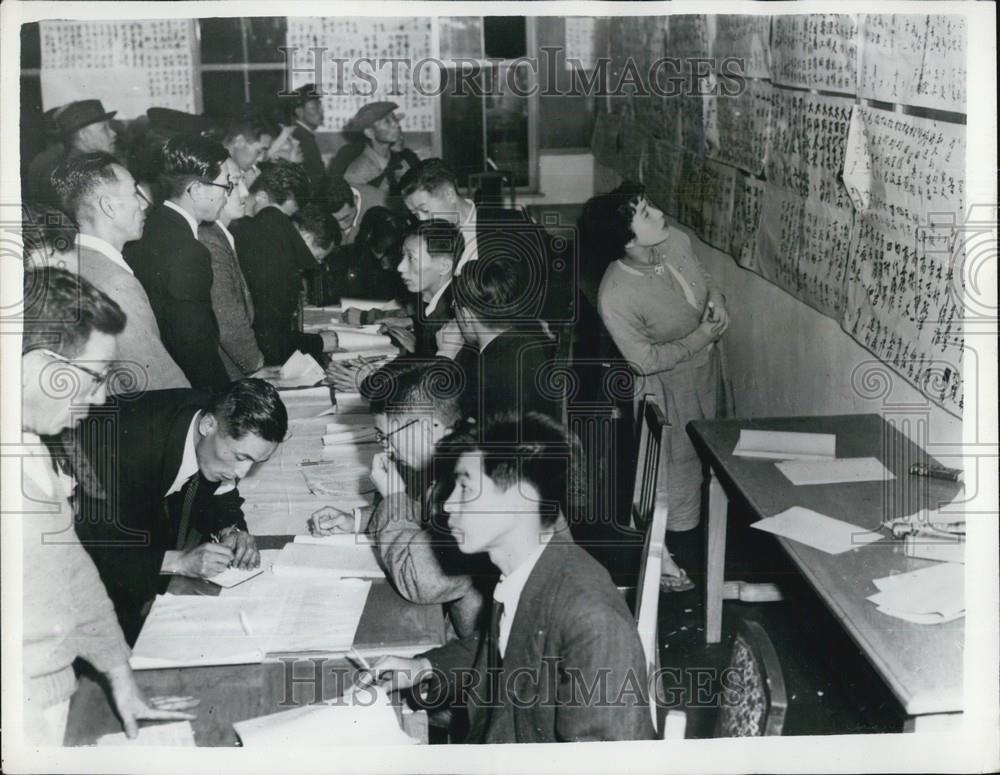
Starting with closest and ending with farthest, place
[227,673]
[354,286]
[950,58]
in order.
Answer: [227,673] → [950,58] → [354,286]

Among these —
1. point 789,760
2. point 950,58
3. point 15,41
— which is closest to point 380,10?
point 15,41

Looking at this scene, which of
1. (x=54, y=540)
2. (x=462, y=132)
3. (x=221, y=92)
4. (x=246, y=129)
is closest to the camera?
(x=54, y=540)

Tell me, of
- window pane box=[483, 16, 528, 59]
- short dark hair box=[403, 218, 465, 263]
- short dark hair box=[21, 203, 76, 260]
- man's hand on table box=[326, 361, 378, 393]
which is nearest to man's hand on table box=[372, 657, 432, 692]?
short dark hair box=[21, 203, 76, 260]

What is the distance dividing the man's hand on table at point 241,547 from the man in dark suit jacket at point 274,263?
1500 mm

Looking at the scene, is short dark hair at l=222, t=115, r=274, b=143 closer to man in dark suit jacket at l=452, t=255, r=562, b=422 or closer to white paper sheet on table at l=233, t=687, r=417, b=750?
man in dark suit jacket at l=452, t=255, r=562, b=422

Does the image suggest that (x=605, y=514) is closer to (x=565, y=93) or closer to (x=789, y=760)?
(x=789, y=760)

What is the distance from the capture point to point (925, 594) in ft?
6.00

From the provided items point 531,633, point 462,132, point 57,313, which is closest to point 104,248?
point 57,313

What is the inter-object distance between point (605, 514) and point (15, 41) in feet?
7.70

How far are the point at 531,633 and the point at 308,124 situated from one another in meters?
4.76

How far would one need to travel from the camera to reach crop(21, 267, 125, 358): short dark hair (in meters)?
2.26

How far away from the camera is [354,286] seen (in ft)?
15.1

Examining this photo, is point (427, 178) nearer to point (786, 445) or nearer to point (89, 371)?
point (89, 371)

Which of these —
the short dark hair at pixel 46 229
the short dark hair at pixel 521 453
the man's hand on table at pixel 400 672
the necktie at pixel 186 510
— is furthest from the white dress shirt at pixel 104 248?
the man's hand on table at pixel 400 672
